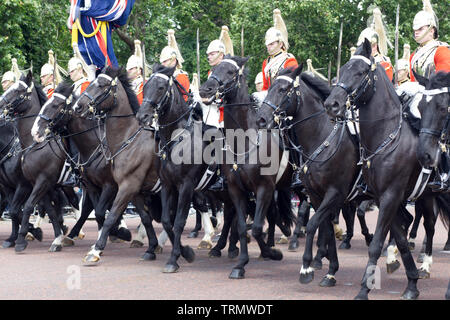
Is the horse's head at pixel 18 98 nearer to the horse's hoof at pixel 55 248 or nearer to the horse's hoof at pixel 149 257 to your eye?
the horse's hoof at pixel 55 248

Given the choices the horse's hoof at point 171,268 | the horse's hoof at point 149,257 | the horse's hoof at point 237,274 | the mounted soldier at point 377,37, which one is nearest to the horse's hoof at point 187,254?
the horse's hoof at point 171,268

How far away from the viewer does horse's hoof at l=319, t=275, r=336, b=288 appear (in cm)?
829

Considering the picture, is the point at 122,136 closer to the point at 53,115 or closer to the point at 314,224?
the point at 53,115

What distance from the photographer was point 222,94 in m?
9.02

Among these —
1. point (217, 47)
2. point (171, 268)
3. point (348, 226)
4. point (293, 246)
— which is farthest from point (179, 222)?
point (348, 226)

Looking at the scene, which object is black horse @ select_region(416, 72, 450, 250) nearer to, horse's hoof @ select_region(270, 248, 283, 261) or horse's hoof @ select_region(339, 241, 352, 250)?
horse's hoof @ select_region(270, 248, 283, 261)

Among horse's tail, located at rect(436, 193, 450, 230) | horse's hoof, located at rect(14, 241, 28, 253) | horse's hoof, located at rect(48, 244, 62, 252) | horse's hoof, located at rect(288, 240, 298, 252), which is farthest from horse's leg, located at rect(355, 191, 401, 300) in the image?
horse's hoof, located at rect(14, 241, 28, 253)

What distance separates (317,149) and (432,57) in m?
1.69

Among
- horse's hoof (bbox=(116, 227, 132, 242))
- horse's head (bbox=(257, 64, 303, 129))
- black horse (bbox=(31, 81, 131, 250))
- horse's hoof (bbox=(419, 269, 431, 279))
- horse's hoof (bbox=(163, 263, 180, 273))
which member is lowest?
horse's hoof (bbox=(116, 227, 132, 242))

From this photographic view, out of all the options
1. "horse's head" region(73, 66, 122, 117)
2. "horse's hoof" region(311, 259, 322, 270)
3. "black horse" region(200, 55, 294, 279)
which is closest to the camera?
"black horse" region(200, 55, 294, 279)

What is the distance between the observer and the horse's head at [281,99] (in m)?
8.34

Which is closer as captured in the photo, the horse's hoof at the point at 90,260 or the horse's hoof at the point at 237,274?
the horse's hoof at the point at 237,274
